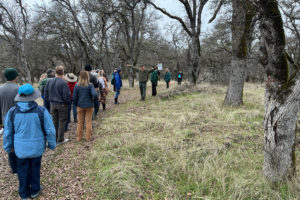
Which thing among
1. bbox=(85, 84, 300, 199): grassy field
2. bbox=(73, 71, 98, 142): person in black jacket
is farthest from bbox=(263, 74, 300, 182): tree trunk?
bbox=(73, 71, 98, 142): person in black jacket

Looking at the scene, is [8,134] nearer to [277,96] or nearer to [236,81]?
[277,96]

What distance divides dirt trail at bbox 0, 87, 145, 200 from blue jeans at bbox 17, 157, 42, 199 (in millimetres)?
206

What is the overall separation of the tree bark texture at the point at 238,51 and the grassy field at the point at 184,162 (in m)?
1.82

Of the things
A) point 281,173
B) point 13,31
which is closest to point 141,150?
point 281,173

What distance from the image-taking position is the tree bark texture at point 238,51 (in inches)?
290

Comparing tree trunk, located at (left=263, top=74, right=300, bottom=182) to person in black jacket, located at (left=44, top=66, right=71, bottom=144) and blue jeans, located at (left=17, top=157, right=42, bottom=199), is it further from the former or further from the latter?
person in black jacket, located at (left=44, top=66, right=71, bottom=144)

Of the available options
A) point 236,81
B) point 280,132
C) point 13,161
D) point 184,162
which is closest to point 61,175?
point 13,161

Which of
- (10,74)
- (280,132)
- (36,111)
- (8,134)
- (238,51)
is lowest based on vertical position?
(8,134)

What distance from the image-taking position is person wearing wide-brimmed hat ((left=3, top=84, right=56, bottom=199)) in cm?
289

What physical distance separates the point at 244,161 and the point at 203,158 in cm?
76

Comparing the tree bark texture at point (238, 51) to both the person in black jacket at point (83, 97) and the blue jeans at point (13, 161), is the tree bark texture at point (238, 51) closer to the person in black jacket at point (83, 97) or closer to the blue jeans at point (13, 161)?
the person in black jacket at point (83, 97)

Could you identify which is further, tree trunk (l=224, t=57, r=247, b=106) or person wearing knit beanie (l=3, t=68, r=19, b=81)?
tree trunk (l=224, t=57, r=247, b=106)

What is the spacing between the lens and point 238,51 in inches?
294

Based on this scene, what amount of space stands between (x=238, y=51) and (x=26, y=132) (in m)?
7.34
